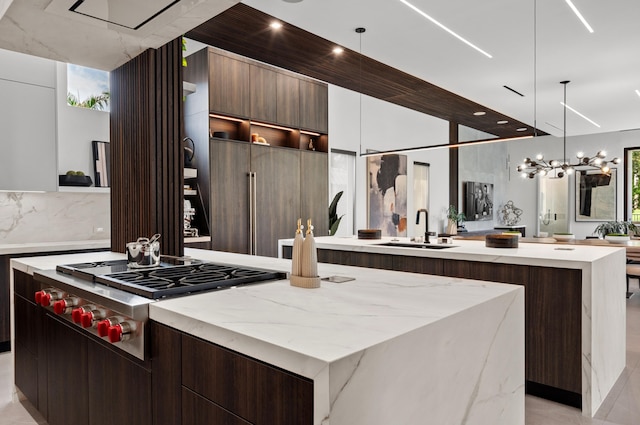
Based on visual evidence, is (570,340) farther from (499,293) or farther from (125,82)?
(125,82)

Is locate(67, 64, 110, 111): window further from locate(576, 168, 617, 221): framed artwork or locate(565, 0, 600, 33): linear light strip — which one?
locate(576, 168, 617, 221): framed artwork

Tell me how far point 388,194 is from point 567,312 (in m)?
4.68

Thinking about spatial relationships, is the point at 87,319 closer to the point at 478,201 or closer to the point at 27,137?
the point at 27,137

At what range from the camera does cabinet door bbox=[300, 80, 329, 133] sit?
18.0 ft

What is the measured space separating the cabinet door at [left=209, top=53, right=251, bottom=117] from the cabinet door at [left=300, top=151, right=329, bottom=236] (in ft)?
3.32

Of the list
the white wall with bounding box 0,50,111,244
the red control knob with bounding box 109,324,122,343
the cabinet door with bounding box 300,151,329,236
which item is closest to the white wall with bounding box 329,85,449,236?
the cabinet door with bounding box 300,151,329,236

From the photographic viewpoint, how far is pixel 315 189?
18.3 feet

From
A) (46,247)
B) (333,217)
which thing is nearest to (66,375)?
(46,247)

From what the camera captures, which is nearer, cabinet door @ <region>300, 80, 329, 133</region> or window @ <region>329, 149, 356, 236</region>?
cabinet door @ <region>300, 80, 329, 133</region>

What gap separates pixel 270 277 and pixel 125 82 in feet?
5.60

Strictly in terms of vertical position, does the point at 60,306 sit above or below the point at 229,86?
below

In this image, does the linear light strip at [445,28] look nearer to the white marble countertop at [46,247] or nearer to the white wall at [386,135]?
the white wall at [386,135]

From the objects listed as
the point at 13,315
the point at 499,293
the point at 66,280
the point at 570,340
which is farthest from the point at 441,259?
the point at 13,315

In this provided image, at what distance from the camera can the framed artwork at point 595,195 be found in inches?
380
